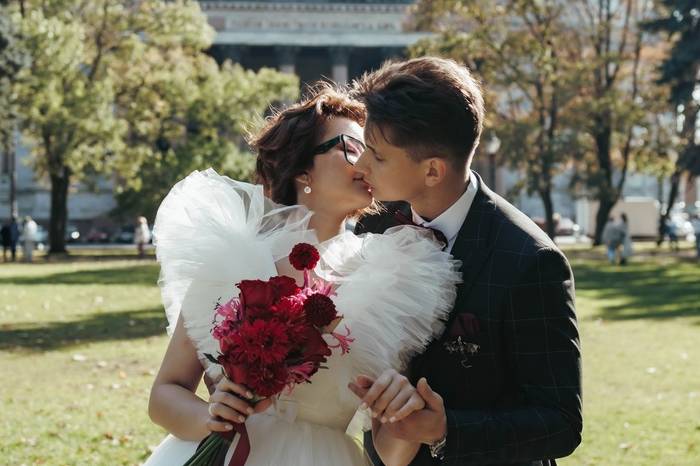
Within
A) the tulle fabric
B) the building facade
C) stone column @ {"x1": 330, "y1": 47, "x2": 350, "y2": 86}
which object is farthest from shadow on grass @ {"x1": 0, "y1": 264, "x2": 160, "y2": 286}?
stone column @ {"x1": 330, "y1": 47, "x2": 350, "y2": 86}

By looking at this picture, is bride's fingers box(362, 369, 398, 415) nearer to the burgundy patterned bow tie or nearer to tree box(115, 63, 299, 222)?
the burgundy patterned bow tie

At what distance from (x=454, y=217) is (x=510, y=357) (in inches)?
20.8

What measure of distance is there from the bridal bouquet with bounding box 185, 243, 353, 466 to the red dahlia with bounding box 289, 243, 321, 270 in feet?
0.33

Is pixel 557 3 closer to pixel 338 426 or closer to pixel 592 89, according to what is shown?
pixel 592 89

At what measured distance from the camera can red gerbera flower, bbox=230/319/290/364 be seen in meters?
2.97

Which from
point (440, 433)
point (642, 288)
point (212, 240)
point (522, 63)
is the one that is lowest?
point (642, 288)

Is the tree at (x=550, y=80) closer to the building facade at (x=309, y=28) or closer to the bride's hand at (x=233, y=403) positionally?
the building facade at (x=309, y=28)

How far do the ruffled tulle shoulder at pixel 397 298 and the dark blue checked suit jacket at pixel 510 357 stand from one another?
0.20 ft

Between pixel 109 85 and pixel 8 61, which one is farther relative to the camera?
pixel 109 85

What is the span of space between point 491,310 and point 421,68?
0.80 m

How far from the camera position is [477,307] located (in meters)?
3.30

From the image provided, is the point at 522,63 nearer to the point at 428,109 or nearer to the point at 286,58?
the point at 286,58

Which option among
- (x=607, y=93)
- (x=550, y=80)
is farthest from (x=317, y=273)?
(x=607, y=93)

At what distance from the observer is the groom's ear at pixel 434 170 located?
3.33 metres
